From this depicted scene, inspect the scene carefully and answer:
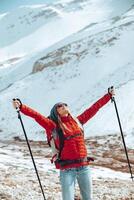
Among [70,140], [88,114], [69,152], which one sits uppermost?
[88,114]

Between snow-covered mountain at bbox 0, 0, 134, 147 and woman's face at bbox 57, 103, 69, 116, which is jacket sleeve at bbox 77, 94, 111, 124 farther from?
snow-covered mountain at bbox 0, 0, 134, 147

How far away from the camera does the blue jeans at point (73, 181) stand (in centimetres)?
1032

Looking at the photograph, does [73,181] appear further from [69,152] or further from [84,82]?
[84,82]

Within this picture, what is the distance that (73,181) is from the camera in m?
10.4

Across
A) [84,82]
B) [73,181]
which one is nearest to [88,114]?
[73,181]

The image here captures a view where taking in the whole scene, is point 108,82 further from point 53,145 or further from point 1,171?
point 53,145

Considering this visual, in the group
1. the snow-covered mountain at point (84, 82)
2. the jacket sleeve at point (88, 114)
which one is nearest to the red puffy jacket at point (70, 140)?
the jacket sleeve at point (88, 114)

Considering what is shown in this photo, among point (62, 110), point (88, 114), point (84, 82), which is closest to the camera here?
point (62, 110)

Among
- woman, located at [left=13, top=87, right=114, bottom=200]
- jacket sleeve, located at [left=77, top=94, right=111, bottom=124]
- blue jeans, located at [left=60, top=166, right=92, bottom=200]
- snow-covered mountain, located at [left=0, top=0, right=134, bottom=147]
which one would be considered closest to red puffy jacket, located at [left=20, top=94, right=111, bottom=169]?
woman, located at [left=13, top=87, right=114, bottom=200]

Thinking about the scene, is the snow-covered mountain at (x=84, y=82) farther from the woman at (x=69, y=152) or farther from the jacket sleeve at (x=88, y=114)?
the woman at (x=69, y=152)

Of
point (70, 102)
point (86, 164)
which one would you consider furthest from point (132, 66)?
point (86, 164)

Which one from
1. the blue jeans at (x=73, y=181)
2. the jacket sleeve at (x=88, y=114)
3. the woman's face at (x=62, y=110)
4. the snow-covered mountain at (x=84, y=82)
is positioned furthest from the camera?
the snow-covered mountain at (x=84, y=82)

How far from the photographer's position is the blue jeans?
33.9 feet

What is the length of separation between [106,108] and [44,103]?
14700 millimetres
